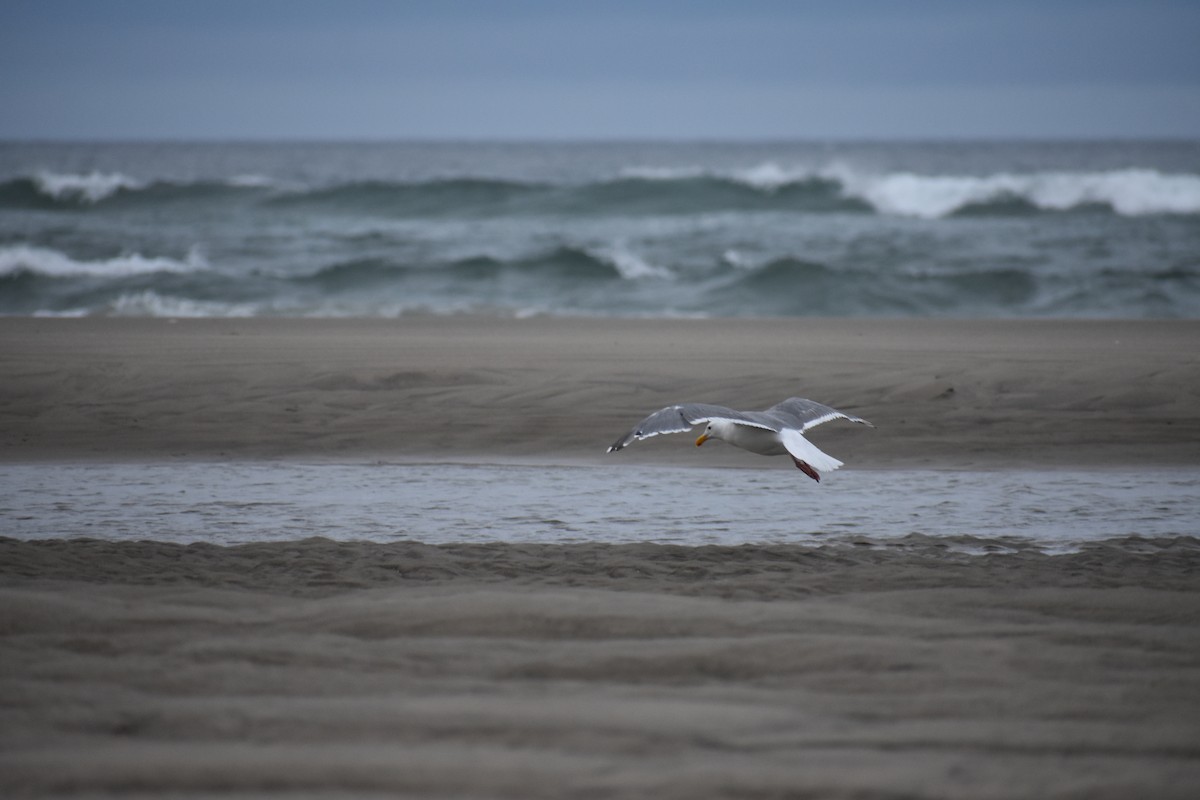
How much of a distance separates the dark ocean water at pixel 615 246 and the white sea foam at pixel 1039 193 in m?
0.10

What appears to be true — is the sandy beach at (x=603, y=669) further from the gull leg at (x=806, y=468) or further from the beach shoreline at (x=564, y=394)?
the gull leg at (x=806, y=468)

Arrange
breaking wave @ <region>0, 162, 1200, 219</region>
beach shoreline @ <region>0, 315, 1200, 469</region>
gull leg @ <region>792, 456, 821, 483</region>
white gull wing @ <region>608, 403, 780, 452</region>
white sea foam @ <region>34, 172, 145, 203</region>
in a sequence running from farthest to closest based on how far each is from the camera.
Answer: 1. white sea foam @ <region>34, 172, 145, 203</region>
2. breaking wave @ <region>0, 162, 1200, 219</region>
3. beach shoreline @ <region>0, 315, 1200, 469</region>
4. gull leg @ <region>792, 456, 821, 483</region>
5. white gull wing @ <region>608, 403, 780, 452</region>

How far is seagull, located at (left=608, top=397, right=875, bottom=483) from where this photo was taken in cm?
657

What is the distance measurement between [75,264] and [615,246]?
9101 millimetres

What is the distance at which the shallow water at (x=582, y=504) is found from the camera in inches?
238

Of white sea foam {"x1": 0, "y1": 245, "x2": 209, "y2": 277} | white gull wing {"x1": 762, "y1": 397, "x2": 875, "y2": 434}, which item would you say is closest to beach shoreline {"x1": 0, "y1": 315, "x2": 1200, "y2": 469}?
white gull wing {"x1": 762, "y1": 397, "x2": 875, "y2": 434}

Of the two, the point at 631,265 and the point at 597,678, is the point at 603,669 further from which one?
the point at 631,265

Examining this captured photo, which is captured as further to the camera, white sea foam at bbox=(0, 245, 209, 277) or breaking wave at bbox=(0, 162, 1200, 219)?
breaking wave at bbox=(0, 162, 1200, 219)

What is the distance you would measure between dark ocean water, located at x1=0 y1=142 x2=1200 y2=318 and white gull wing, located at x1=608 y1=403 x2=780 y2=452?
1041 centimetres

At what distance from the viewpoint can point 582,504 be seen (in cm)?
679

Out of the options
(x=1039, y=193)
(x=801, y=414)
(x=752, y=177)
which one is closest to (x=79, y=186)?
(x=752, y=177)

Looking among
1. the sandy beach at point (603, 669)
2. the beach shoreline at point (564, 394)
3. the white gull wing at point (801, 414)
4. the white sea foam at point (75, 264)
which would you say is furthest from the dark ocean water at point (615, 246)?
the sandy beach at point (603, 669)

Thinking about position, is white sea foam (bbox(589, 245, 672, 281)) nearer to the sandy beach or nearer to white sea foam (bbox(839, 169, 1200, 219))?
white sea foam (bbox(839, 169, 1200, 219))

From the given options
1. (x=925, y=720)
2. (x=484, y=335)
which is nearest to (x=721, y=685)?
(x=925, y=720)
